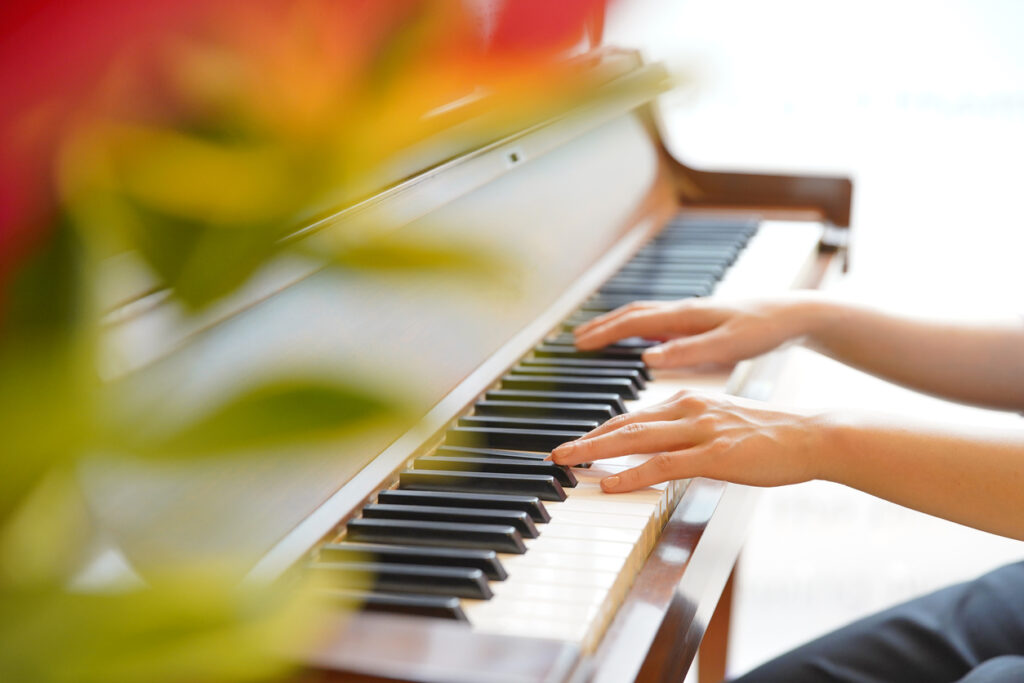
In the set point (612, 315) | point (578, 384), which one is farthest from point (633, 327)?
point (578, 384)

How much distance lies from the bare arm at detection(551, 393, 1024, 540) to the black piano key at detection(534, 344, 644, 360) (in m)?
0.38

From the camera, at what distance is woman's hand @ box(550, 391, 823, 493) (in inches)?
42.1

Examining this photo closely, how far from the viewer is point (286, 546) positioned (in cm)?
94

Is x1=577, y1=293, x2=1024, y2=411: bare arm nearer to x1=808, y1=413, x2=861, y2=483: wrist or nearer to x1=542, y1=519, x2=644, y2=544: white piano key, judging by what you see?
x1=808, y1=413, x2=861, y2=483: wrist

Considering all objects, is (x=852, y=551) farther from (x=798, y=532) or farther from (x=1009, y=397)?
(x=1009, y=397)

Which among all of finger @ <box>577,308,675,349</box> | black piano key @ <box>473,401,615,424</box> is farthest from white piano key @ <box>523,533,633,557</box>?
finger @ <box>577,308,675,349</box>

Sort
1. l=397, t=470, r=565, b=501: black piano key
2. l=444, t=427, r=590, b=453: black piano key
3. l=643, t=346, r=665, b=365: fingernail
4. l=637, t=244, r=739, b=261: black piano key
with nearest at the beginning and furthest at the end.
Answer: l=397, t=470, r=565, b=501: black piano key < l=444, t=427, r=590, b=453: black piano key < l=643, t=346, r=665, b=365: fingernail < l=637, t=244, r=739, b=261: black piano key

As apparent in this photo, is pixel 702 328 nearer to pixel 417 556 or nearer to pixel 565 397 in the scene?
pixel 565 397

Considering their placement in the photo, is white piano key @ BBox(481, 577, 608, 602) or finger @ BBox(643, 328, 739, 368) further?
finger @ BBox(643, 328, 739, 368)

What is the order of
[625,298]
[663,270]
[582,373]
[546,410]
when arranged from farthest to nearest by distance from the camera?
[663,270]
[625,298]
[582,373]
[546,410]

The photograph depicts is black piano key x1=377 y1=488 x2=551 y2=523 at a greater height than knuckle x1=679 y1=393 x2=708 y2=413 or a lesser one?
lesser

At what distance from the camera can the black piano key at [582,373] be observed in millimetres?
1416

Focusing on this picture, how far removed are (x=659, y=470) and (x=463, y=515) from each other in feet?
0.69

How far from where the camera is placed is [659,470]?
3.49 ft
